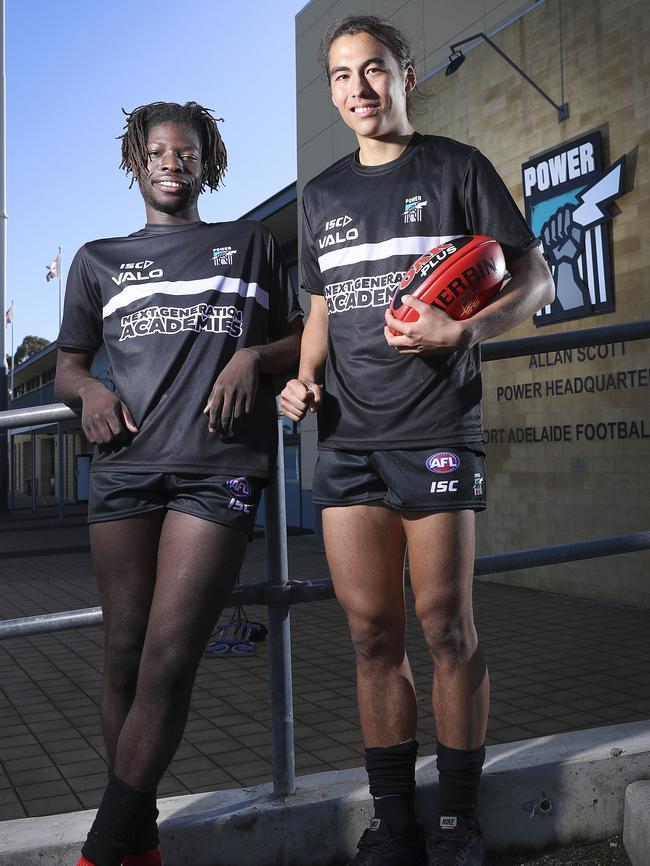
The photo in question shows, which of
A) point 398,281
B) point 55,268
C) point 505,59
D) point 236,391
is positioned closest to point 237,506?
Answer: point 236,391

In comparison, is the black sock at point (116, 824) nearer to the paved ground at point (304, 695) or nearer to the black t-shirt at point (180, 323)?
the black t-shirt at point (180, 323)

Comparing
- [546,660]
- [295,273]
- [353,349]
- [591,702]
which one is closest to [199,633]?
[353,349]

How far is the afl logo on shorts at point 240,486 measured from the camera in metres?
2.02

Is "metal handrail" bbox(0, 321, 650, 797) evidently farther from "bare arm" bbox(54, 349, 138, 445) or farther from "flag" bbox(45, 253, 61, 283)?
"flag" bbox(45, 253, 61, 283)

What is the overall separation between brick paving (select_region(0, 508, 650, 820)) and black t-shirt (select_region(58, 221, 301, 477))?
2025mm

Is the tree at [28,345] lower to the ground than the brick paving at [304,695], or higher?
higher

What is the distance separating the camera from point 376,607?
208 cm

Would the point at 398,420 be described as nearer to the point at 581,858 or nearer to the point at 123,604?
the point at 123,604

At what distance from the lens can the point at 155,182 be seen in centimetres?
222

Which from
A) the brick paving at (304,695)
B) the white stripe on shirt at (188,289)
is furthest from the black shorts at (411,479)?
the brick paving at (304,695)

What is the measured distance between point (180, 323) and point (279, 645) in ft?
2.75

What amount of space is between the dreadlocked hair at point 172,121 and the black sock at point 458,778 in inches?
59.6

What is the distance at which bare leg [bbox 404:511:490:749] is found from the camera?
6.51ft

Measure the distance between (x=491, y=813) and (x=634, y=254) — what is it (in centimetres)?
635
